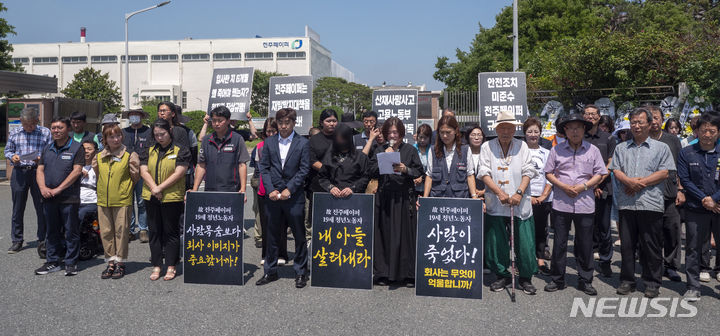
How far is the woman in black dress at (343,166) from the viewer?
5789 millimetres

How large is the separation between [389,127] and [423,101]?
2187 cm

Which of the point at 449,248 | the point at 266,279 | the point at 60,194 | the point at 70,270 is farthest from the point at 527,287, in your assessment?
the point at 60,194

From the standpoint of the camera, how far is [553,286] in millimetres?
5562

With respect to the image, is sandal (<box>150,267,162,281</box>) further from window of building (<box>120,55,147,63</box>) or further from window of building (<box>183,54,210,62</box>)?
window of building (<box>120,55,147,63</box>)

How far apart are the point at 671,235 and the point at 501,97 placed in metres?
4.02

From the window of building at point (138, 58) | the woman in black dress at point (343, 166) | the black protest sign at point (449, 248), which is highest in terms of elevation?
the window of building at point (138, 58)

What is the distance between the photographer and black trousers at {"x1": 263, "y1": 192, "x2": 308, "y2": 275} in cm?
589

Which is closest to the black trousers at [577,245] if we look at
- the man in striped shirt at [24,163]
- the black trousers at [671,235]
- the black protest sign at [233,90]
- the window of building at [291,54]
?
the black trousers at [671,235]

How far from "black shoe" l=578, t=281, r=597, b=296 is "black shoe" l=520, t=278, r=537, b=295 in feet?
1.73

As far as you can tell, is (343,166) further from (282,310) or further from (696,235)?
(696,235)

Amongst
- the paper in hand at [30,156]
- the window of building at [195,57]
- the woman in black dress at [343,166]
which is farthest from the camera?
the window of building at [195,57]

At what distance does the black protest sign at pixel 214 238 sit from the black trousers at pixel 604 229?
4.27 metres

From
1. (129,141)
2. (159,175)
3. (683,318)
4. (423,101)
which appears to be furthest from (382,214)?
(423,101)

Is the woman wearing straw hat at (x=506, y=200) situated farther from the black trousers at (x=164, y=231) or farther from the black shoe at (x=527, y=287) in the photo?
the black trousers at (x=164, y=231)
